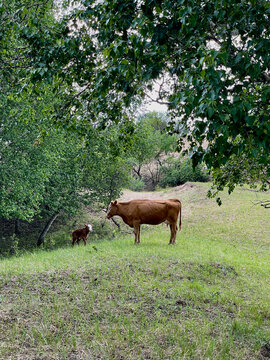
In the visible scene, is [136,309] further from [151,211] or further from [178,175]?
[178,175]

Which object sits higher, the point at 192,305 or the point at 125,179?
the point at 125,179

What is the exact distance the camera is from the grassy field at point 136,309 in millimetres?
4797

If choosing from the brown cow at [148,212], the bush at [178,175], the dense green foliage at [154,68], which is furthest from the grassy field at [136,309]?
the bush at [178,175]

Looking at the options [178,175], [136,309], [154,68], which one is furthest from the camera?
[178,175]

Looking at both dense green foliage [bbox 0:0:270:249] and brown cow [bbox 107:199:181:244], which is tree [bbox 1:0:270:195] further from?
brown cow [bbox 107:199:181:244]

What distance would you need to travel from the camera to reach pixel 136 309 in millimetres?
6148

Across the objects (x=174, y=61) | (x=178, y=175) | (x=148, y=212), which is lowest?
(x=178, y=175)

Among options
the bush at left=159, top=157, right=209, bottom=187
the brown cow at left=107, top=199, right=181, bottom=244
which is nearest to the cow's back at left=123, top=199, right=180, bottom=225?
the brown cow at left=107, top=199, right=181, bottom=244

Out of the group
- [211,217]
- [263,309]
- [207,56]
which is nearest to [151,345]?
[263,309]

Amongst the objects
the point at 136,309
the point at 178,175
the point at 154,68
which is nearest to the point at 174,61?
the point at 154,68

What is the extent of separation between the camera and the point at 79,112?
668cm

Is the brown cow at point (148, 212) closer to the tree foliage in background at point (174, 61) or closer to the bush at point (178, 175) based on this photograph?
the tree foliage in background at point (174, 61)

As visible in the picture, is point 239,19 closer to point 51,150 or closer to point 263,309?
point 263,309

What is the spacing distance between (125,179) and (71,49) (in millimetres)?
16788
